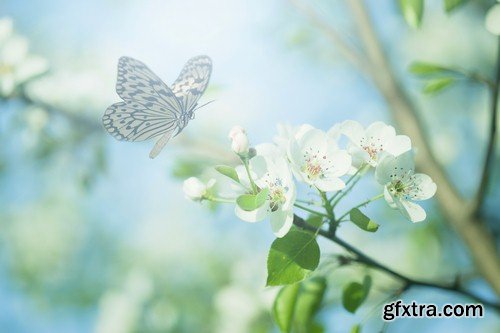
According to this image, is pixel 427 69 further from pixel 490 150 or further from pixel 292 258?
pixel 292 258

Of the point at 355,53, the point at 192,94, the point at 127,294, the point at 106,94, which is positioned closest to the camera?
the point at 192,94

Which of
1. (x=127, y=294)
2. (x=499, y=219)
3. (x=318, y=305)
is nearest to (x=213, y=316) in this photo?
(x=127, y=294)

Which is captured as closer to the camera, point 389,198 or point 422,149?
point 389,198

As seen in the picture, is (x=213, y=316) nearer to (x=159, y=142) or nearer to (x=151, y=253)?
(x=151, y=253)

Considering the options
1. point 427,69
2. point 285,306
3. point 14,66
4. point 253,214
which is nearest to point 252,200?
point 253,214

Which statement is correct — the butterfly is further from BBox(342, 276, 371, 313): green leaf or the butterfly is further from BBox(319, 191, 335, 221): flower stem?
BBox(342, 276, 371, 313): green leaf

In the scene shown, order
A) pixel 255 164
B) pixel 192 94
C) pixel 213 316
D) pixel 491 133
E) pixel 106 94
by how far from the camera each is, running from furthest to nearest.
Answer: pixel 213 316 → pixel 106 94 → pixel 491 133 → pixel 192 94 → pixel 255 164

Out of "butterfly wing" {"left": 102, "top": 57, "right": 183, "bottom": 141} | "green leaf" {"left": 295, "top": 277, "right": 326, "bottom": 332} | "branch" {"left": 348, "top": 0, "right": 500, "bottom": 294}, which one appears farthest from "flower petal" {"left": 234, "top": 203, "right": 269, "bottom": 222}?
"branch" {"left": 348, "top": 0, "right": 500, "bottom": 294}
